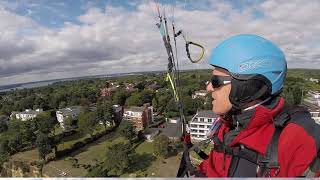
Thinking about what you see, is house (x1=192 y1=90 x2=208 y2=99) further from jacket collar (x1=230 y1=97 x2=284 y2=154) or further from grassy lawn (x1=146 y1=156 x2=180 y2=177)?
jacket collar (x1=230 y1=97 x2=284 y2=154)

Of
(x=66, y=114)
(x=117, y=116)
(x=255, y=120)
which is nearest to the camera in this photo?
(x=255, y=120)

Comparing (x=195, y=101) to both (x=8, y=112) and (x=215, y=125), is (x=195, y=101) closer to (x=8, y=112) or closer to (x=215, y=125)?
(x=8, y=112)

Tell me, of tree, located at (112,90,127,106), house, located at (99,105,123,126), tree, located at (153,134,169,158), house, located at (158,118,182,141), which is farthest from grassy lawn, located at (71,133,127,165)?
tree, located at (112,90,127,106)

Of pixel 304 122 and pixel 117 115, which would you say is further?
pixel 117 115

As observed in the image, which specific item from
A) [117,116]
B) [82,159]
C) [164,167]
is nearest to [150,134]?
[82,159]

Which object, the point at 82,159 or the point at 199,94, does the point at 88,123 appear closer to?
the point at 82,159

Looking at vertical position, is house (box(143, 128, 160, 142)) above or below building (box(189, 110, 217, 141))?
below

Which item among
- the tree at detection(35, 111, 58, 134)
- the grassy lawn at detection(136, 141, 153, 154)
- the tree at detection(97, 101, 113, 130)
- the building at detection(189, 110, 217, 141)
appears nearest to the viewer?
the grassy lawn at detection(136, 141, 153, 154)

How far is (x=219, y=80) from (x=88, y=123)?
155 feet

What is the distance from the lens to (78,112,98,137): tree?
47188 millimetres

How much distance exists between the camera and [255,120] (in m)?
2.08

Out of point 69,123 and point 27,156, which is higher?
point 69,123

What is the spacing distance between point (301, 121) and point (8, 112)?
273ft

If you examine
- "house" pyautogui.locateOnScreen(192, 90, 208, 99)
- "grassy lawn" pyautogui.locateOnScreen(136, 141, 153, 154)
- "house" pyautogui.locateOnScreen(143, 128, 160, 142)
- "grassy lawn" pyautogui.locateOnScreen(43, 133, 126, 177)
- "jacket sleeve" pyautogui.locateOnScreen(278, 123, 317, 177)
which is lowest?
"grassy lawn" pyautogui.locateOnScreen(43, 133, 126, 177)
